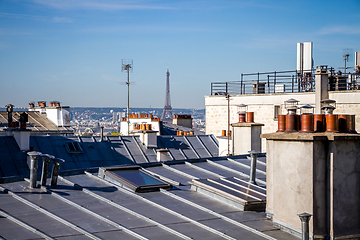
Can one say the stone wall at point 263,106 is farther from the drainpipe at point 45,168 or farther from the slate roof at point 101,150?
the drainpipe at point 45,168

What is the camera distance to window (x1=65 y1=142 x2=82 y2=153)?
26.3 metres

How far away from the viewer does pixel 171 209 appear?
967 centimetres

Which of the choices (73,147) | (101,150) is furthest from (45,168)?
(101,150)

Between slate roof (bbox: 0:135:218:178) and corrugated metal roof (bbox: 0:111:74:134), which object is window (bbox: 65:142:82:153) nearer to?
slate roof (bbox: 0:135:218:178)

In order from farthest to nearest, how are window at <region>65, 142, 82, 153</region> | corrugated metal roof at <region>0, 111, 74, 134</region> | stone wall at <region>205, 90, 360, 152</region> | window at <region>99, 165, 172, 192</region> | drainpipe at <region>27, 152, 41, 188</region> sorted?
1. corrugated metal roof at <region>0, 111, 74, 134</region>
2. window at <region>65, 142, 82, 153</region>
3. stone wall at <region>205, 90, 360, 152</region>
4. window at <region>99, 165, 172, 192</region>
5. drainpipe at <region>27, 152, 41, 188</region>

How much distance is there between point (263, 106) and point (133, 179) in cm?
1834

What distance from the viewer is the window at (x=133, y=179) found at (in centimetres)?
1117

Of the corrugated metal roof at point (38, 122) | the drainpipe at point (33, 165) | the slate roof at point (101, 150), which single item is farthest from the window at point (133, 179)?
the corrugated metal roof at point (38, 122)

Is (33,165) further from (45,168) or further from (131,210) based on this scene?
(131,210)

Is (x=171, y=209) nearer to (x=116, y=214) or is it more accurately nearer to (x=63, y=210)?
(x=116, y=214)

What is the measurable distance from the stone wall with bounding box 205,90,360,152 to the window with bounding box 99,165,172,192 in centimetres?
1608

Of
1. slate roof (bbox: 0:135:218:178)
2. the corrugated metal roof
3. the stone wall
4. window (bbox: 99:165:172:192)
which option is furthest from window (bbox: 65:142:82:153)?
the corrugated metal roof

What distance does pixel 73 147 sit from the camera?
26.6m

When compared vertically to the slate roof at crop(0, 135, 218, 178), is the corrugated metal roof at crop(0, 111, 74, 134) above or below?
above
